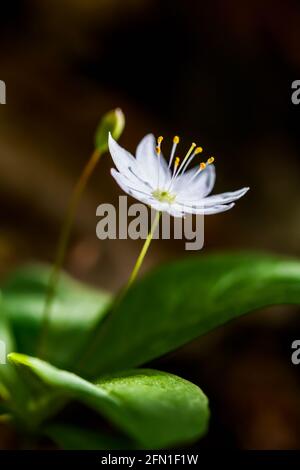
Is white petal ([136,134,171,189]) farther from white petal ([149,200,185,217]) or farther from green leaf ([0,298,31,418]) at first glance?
green leaf ([0,298,31,418])

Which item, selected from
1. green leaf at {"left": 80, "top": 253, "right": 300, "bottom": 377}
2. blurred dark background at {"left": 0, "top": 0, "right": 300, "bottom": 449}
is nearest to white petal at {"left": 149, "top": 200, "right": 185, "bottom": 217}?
green leaf at {"left": 80, "top": 253, "right": 300, "bottom": 377}

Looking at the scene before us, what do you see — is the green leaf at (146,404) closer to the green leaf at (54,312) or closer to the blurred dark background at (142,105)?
the green leaf at (54,312)

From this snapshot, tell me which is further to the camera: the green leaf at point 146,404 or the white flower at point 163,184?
the white flower at point 163,184

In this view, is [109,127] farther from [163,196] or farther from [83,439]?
[83,439]

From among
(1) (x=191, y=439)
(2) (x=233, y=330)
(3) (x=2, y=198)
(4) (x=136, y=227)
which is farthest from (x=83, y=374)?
(3) (x=2, y=198)

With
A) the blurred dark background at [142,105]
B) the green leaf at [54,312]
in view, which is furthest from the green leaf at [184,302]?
the blurred dark background at [142,105]
